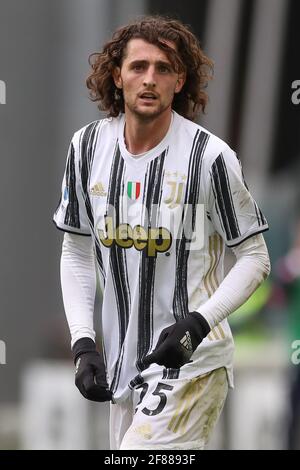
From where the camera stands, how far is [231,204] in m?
6.98

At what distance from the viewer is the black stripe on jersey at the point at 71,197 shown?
284 inches

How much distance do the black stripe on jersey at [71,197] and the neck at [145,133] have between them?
0.26m

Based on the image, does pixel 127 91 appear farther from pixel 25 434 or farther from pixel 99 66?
pixel 25 434

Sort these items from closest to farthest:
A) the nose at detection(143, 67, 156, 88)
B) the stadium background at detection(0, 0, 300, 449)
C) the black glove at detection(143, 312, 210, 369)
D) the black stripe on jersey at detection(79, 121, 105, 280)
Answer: the black glove at detection(143, 312, 210, 369), the nose at detection(143, 67, 156, 88), the black stripe on jersey at detection(79, 121, 105, 280), the stadium background at detection(0, 0, 300, 449)

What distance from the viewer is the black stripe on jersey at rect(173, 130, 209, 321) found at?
6.97 meters

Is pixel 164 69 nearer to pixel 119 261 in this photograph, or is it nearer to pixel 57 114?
pixel 119 261

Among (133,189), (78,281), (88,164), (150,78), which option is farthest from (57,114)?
(150,78)

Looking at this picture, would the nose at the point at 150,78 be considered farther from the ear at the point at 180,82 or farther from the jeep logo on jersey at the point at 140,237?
the jeep logo on jersey at the point at 140,237

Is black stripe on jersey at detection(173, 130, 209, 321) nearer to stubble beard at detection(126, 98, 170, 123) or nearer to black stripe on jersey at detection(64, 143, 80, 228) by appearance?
stubble beard at detection(126, 98, 170, 123)

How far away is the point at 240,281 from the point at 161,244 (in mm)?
367

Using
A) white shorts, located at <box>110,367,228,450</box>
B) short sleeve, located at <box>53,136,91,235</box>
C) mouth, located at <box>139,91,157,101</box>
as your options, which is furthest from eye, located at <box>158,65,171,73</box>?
white shorts, located at <box>110,367,228,450</box>

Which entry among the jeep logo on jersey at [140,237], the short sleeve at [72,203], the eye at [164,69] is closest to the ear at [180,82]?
the eye at [164,69]

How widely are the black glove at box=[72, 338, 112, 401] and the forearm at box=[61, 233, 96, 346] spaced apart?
0.15 metres

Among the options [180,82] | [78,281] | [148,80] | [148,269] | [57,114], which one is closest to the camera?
[148,80]
